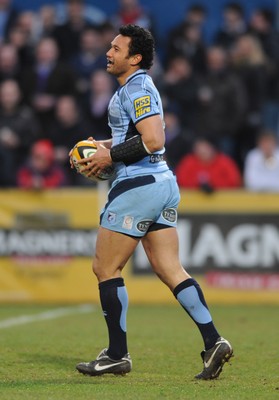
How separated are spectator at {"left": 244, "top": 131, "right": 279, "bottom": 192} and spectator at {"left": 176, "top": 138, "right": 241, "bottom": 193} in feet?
0.78

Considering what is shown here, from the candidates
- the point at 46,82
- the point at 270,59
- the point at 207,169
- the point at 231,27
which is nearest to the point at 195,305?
the point at 207,169

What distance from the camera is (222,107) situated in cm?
1594

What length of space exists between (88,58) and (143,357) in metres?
9.72

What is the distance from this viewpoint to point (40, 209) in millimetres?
13734

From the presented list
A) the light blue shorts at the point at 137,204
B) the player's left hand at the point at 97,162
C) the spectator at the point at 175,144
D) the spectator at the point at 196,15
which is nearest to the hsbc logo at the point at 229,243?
the spectator at the point at 175,144

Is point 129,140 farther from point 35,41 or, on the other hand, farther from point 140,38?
point 35,41

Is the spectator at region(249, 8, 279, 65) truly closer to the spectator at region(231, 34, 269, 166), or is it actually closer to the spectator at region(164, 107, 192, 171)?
the spectator at region(231, 34, 269, 166)

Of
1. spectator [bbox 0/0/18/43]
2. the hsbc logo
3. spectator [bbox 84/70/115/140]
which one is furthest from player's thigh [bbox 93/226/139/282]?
spectator [bbox 0/0/18/43]

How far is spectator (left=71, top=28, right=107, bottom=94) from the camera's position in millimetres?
16828

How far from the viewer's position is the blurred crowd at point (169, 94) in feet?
47.7

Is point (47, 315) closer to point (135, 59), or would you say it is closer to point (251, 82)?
point (135, 59)

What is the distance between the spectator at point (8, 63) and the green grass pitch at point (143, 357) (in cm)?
545

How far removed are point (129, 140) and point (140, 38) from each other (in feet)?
2.36

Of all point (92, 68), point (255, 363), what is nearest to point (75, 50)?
point (92, 68)
